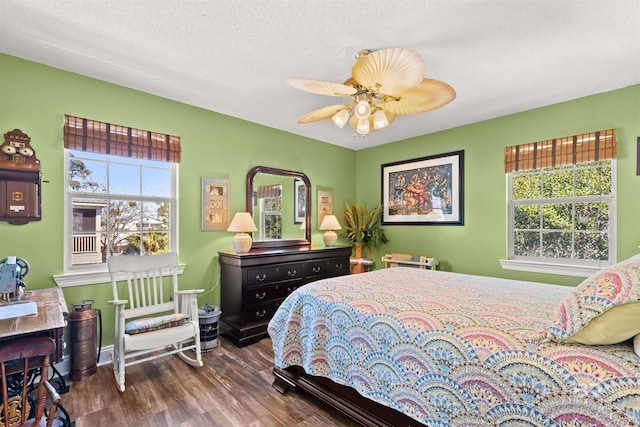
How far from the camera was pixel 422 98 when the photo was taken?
2166 mm

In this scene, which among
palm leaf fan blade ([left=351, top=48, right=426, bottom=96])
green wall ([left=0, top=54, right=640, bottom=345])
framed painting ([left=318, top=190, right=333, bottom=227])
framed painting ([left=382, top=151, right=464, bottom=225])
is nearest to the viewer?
palm leaf fan blade ([left=351, top=48, right=426, bottom=96])

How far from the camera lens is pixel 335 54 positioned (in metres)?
2.36

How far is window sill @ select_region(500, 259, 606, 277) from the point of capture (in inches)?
124

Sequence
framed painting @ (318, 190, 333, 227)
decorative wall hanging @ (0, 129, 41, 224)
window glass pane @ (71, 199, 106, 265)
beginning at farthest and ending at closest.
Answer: framed painting @ (318, 190, 333, 227), window glass pane @ (71, 199, 106, 265), decorative wall hanging @ (0, 129, 41, 224)

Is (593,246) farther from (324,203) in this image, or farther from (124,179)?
(124,179)

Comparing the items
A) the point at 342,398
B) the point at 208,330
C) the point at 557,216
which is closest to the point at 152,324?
the point at 208,330

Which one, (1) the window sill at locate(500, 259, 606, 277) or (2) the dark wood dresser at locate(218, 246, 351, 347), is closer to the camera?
(1) the window sill at locate(500, 259, 606, 277)

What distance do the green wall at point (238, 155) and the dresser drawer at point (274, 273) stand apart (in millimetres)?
568

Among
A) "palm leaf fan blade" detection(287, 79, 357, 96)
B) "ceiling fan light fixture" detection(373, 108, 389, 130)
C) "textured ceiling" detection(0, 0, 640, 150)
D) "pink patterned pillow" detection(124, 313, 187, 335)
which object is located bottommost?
"pink patterned pillow" detection(124, 313, 187, 335)

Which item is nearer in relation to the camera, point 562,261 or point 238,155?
point 562,261

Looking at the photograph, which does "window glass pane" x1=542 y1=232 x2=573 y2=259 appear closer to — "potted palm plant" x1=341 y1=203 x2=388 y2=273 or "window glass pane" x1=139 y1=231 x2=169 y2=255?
"potted palm plant" x1=341 y1=203 x2=388 y2=273

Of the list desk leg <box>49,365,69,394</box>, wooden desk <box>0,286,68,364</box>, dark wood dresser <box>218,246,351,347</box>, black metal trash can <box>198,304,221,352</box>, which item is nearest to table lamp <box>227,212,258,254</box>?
dark wood dresser <box>218,246,351,347</box>

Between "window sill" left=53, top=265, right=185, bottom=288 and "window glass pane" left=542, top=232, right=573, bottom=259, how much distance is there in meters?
4.62

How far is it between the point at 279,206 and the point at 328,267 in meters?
1.10
